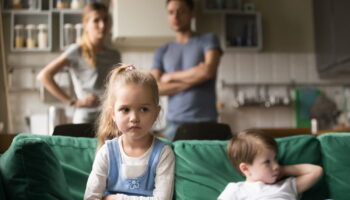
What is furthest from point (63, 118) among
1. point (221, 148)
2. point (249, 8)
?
point (221, 148)

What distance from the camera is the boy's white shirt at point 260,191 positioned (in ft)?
5.39

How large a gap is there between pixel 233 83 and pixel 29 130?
2167mm

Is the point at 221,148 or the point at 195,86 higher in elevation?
the point at 195,86

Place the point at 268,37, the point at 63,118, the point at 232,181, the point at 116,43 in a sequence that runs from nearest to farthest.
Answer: the point at 232,181
the point at 63,118
the point at 116,43
the point at 268,37

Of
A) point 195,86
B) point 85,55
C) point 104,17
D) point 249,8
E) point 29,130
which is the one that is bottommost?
point 29,130

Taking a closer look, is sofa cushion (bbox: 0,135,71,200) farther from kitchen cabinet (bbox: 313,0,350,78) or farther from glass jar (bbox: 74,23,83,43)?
kitchen cabinet (bbox: 313,0,350,78)

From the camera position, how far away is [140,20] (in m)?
4.14

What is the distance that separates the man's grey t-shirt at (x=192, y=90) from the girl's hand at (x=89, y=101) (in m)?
0.50

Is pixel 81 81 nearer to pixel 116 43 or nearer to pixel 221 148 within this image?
pixel 221 148

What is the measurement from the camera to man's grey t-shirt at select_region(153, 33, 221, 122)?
2.70 m

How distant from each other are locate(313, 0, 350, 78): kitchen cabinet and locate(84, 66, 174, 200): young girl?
2.95 meters

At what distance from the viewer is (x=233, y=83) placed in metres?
4.59

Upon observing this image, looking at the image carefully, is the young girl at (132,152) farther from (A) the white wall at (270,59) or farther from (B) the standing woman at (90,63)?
(A) the white wall at (270,59)

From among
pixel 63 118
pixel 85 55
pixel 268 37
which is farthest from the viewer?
pixel 268 37
